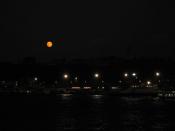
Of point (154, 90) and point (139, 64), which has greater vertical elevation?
point (139, 64)

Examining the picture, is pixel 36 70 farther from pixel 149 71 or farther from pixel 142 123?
pixel 142 123

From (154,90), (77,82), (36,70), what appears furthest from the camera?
(36,70)

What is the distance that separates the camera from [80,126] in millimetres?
37938

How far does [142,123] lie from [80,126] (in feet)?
18.0

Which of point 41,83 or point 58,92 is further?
point 41,83

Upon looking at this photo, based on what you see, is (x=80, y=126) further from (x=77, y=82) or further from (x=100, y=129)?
(x=77, y=82)

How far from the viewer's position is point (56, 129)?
1425 inches

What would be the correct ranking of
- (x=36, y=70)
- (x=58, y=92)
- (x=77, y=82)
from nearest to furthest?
(x=58, y=92) → (x=77, y=82) → (x=36, y=70)

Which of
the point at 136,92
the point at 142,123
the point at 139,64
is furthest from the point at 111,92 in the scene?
the point at 142,123

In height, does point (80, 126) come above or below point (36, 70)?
below

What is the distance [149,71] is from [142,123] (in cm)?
14054

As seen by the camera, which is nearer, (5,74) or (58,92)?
(58,92)

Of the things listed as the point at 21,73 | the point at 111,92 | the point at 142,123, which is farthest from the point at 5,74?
the point at 142,123

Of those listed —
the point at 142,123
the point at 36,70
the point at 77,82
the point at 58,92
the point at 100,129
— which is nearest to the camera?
the point at 100,129
